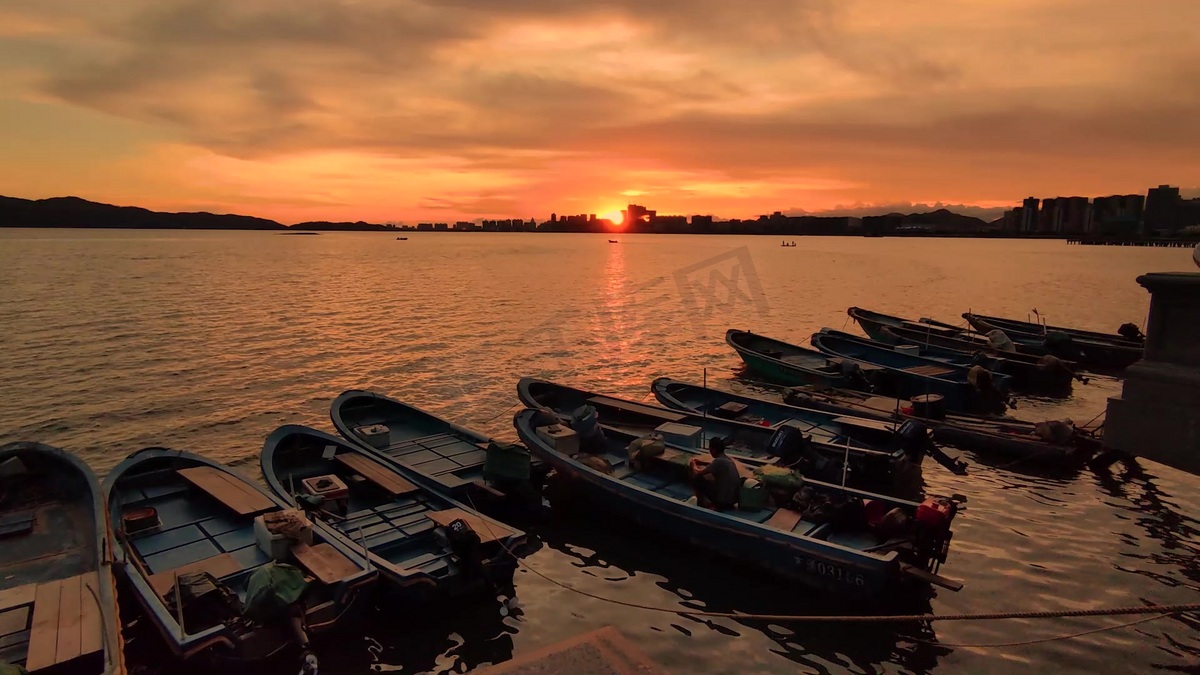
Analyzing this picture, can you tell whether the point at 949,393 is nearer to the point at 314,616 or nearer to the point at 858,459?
the point at 858,459

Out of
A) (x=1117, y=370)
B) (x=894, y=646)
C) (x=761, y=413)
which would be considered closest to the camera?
(x=894, y=646)

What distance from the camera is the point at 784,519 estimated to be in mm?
13430

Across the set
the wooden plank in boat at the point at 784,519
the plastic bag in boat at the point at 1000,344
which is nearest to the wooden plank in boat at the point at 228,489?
the wooden plank in boat at the point at 784,519

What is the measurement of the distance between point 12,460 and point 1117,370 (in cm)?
4693

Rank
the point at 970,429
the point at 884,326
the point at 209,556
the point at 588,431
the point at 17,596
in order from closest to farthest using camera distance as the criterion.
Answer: the point at 17,596
the point at 209,556
the point at 588,431
the point at 970,429
the point at 884,326

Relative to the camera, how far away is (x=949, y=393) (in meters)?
25.3

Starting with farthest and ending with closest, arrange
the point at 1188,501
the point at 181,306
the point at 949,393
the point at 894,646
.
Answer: the point at 181,306, the point at 949,393, the point at 1188,501, the point at 894,646

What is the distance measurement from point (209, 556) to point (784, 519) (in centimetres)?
1142

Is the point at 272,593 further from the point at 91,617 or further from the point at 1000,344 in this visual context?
the point at 1000,344

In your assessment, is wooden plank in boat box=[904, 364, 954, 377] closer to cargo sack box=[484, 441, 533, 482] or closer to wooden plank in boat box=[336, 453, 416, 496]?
cargo sack box=[484, 441, 533, 482]

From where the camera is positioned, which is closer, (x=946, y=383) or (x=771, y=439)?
(x=771, y=439)

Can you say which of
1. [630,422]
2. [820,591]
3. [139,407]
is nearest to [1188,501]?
[820,591]

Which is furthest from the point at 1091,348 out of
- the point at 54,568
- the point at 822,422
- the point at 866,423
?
the point at 54,568

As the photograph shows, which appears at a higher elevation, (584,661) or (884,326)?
(584,661)
